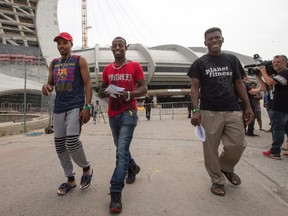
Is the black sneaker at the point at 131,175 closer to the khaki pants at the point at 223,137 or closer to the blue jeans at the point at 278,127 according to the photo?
the khaki pants at the point at 223,137

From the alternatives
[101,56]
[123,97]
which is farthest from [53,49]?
[123,97]

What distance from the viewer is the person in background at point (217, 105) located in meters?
2.57

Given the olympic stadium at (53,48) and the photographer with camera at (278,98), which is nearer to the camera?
the photographer with camera at (278,98)

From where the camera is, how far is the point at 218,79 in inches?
102

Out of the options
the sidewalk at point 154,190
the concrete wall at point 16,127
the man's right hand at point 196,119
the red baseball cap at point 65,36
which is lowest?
the sidewalk at point 154,190

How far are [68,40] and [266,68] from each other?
124 inches

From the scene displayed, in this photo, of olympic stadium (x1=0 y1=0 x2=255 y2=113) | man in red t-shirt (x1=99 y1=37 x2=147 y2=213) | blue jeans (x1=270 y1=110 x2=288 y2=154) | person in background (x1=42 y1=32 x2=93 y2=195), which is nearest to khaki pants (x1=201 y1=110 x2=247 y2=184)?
man in red t-shirt (x1=99 y1=37 x2=147 y2=213)

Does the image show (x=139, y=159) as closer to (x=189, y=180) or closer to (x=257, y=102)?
(x=189, y=180)

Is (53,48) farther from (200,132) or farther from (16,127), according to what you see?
(200,132)

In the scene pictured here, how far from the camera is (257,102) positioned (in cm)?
759

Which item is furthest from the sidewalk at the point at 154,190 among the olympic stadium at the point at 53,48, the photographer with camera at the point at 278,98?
the olympic stadium at the point at 53,48

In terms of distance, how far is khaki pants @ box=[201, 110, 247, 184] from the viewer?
8.38 ft

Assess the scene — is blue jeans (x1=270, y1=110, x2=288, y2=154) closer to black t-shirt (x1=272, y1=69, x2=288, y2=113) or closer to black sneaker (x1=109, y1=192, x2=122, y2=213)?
black t-shirt (x1=272, y1=69, x2=288, y2=113)

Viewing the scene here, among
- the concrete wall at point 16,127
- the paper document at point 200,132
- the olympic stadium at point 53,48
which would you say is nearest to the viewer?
the paper document at point 200,132
